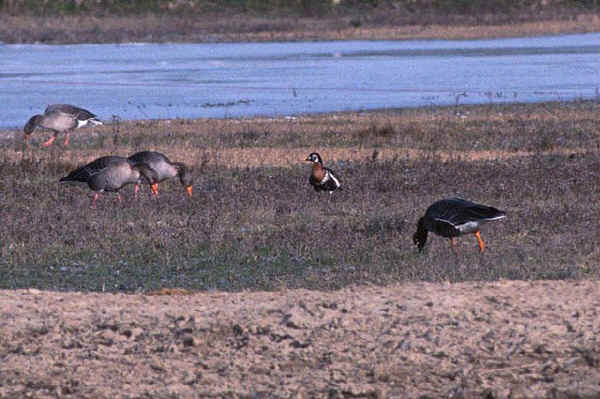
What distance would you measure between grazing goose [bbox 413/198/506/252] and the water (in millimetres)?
15332

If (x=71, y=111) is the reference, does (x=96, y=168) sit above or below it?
above

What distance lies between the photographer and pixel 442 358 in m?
7.46

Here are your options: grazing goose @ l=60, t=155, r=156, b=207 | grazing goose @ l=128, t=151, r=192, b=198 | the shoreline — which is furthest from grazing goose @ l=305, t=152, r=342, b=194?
the shoreline

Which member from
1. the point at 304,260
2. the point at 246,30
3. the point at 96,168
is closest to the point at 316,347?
the point at 304,260

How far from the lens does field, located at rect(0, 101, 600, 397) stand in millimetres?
7434

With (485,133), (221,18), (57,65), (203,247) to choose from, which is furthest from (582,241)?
(221,18)

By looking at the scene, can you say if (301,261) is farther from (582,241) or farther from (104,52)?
(104,52)

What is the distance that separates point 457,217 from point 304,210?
11.3ft

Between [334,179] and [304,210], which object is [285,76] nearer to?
[334,179]

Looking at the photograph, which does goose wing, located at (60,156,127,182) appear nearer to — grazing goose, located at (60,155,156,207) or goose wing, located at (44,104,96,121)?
grazing goose, located at (60,155,156,207)

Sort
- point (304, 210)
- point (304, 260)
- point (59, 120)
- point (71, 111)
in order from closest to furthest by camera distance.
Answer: point (304, 260) → point (304, 210) → point (59, 120) → point (71, 111)

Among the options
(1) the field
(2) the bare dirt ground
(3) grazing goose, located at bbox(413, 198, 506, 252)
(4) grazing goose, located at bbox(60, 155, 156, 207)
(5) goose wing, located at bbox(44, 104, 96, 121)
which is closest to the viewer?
(2) the bare dirt ground

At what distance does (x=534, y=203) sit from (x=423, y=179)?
2093 millimetres

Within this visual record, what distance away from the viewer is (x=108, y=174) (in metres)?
14.8
